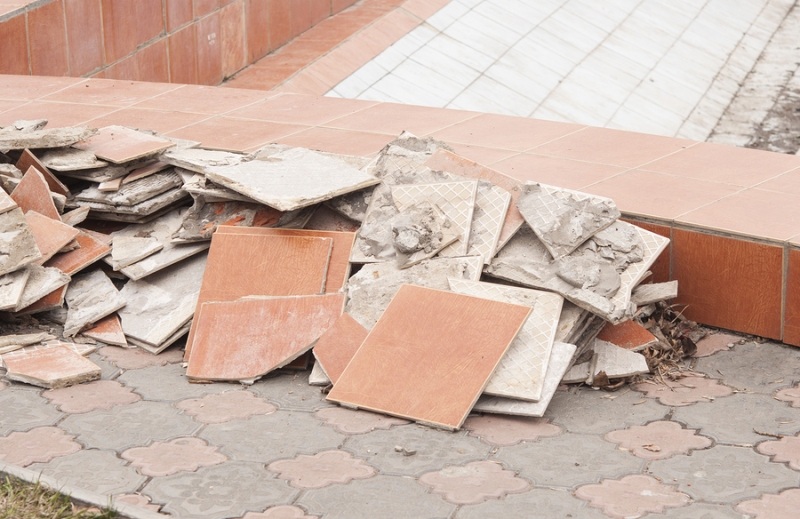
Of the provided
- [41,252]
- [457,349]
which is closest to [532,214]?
[457,349]

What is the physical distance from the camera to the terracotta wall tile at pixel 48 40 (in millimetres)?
6168

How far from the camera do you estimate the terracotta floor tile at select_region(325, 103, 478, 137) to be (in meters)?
5.11

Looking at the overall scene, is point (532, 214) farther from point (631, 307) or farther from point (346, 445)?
point (346, 445)

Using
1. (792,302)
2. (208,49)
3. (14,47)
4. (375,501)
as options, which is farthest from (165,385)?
(208,49)

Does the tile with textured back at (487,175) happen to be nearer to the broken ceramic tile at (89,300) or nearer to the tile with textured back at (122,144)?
the tile with textured back at (122,144)

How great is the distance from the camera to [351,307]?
3.35m

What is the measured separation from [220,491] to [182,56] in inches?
227

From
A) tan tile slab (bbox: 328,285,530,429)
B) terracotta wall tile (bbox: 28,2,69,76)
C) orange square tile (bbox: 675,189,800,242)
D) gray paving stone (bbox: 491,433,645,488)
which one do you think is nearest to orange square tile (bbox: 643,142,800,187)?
orange square tile (bbox: 675,189,800,242)

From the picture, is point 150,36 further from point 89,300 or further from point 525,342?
point 525,342

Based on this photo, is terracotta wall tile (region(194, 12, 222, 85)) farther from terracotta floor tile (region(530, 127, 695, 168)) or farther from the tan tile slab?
the tan tile slab

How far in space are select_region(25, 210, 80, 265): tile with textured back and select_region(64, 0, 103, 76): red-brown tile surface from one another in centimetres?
309

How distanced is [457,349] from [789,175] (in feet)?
6.96

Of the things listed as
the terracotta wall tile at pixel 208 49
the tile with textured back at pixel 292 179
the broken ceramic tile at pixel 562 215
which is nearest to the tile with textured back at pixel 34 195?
the tile with textured back at pixel 292 179

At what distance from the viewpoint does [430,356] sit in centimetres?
305
